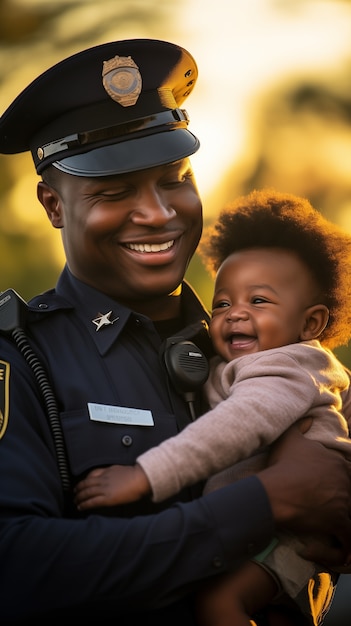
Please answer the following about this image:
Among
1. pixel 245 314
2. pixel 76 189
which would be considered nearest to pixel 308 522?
pixel 245 314

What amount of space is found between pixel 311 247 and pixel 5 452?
1182 mm

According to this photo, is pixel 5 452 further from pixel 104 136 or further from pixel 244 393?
pixel 104 136

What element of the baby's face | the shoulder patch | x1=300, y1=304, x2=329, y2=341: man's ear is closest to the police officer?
the shoulder patch

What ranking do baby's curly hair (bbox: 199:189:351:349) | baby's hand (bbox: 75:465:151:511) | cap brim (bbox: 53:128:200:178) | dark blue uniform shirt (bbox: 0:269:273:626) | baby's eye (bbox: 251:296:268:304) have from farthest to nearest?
1. baby's curly hair (bbox: 199:189:351:349)
2. baby's eye (bbox: 251:296:268:304)
3. cap brim (bbox: 53:128:200:178)
4. baby's hand (bbox: 75:465:151:511)
5. dark blue uniform shirt (bbox: 0:269:273:626)

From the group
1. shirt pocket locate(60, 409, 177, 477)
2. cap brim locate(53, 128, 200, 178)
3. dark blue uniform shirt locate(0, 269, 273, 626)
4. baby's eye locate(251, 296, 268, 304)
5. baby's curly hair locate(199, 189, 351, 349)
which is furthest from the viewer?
baby's curly hair locate(199, 189, 351, 349)

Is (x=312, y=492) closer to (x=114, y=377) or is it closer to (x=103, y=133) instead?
(x=114, y=377)

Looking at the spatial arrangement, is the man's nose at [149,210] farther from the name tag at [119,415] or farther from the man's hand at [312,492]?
the man's hand at [312,492]

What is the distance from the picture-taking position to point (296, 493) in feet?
7.97

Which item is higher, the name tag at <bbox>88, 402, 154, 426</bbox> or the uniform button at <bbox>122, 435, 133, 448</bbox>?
the name tag at <bbox>88, 402, 154, 426</bbox>

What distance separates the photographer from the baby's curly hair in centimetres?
301

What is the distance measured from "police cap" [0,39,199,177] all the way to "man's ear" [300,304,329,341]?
59 centimetres

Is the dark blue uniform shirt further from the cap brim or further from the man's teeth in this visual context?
the cap brim

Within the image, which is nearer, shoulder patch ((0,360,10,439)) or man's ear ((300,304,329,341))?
shoulder patch ((0,360,10,439))

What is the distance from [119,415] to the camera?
2.60 metres
